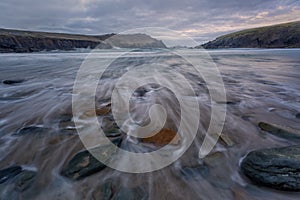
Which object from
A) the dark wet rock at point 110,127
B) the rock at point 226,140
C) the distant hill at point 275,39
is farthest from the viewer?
the distant hill at point 275,39

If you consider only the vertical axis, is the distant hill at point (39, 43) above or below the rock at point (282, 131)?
below

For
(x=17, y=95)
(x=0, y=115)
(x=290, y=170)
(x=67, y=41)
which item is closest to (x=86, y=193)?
(x=290, y=170)

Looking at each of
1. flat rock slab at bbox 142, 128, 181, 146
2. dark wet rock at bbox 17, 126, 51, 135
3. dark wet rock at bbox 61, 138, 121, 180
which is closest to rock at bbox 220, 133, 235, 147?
flat rock slab at bbox 142, 128, 181, 146

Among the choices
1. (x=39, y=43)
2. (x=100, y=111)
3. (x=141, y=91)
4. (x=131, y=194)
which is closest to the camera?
(x=131, y=194)

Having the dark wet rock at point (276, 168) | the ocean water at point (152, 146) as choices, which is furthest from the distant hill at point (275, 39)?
the dark wet rock at point (276, 168)

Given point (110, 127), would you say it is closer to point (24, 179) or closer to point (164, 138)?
point (164, 138)

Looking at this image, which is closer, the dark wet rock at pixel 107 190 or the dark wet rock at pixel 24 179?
the dark wet rock at pixel 107 190

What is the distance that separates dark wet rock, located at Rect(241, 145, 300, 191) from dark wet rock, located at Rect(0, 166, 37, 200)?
2.59 m

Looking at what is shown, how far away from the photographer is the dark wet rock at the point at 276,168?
2063 millimetres

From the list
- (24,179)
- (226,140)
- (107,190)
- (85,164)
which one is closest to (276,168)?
(226,140)

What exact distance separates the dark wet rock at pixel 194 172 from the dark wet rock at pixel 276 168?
479 mm

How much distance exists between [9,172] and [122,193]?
4.87 feet

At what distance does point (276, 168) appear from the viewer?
2.16 m

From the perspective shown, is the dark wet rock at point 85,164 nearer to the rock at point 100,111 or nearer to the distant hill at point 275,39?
the rock at point 100,111
